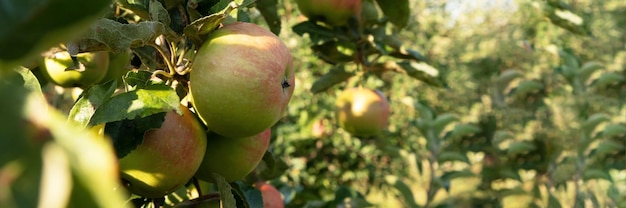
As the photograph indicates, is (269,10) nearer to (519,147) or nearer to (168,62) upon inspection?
(168,62)

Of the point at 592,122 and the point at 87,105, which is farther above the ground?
the point at 592,122

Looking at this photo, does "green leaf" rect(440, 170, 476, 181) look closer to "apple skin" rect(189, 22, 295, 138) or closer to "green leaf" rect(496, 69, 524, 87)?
"green leaf" rect(496, 69, 524, 87)

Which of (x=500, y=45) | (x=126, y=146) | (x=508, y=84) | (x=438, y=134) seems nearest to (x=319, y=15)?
(x=126, y=146)

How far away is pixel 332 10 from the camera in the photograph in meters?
1.42

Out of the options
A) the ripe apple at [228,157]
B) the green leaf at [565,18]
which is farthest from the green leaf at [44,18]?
the green leaf at [565,18]

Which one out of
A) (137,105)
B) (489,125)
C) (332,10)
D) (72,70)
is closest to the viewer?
(137,105)

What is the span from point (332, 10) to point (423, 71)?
31cm

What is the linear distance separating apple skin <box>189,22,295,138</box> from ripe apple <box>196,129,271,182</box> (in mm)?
82

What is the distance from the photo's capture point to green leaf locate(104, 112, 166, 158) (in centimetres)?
74

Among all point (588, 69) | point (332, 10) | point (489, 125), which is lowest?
point (332, 10)

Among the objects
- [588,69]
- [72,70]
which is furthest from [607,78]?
[72,70]

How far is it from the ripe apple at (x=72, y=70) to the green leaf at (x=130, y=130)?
384mm

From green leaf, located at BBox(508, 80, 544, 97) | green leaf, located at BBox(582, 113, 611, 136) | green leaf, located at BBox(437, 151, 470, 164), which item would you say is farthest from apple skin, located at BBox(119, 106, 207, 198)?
green leaf, located at BBox(508, 80, 544, 97)

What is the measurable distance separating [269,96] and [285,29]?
121 inches
